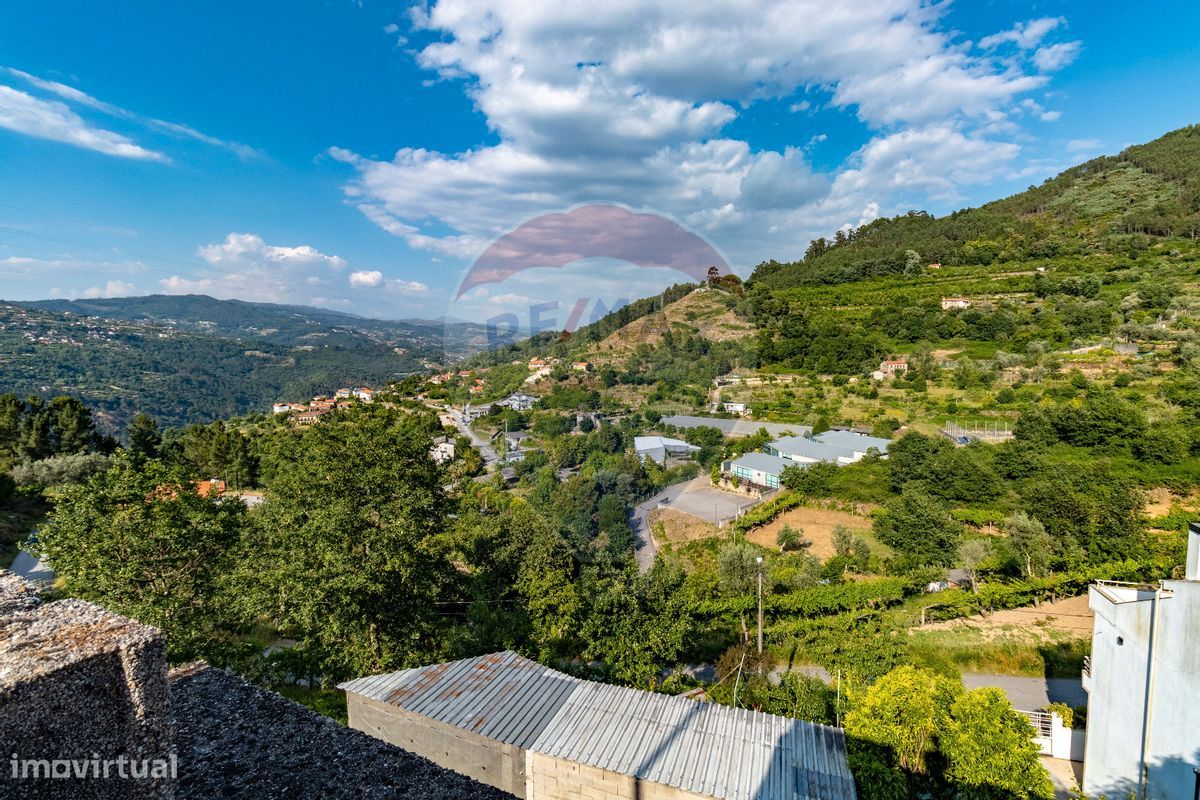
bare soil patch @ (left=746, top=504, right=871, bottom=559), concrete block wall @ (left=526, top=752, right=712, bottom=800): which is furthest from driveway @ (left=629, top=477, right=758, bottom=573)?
concrete block wall @ (left=526, top=752, right=712, bottom=800)

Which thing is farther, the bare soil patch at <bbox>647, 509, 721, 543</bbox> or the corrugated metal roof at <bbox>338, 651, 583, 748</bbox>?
the bare soil patch at <bbox>647, 509, 721, 543</bbox>

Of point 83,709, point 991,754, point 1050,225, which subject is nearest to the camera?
point 83,709

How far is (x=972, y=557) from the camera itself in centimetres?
1634

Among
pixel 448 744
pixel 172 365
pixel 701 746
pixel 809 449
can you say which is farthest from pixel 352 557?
pixel 172 365

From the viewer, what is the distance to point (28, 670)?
2809mm

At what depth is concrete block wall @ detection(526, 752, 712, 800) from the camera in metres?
4.71

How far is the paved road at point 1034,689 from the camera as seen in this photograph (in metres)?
10.7

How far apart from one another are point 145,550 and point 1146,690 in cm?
1439

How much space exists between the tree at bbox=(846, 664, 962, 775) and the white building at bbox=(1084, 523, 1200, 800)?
225 cm

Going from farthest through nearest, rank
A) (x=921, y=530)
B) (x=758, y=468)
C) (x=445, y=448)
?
(x=445, y=448), (x=758, y=468), (x=921, y=530)

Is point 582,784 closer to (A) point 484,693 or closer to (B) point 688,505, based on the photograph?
(A) point 484,693

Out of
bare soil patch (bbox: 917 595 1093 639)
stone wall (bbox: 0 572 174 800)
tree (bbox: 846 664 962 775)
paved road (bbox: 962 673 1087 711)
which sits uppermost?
stone wall (bbox: 0 572 174 800)

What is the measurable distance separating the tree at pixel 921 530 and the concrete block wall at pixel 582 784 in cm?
1599

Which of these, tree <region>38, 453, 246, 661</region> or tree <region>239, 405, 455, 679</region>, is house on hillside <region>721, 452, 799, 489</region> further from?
tree <region>38, 453, 246, 661</region>
